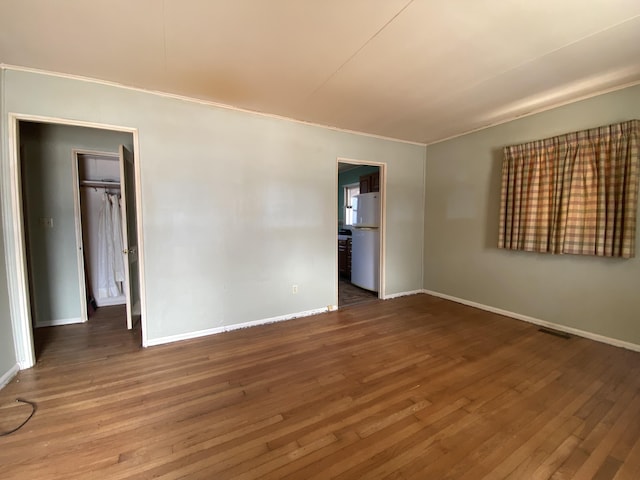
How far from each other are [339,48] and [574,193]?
2853 mm

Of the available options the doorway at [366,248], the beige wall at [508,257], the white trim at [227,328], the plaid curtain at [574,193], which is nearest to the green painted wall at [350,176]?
the doorway at [366,248]

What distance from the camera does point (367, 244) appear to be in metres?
4.68

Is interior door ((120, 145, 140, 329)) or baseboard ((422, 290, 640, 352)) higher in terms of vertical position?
interior door ((120, 145, 140, 329))

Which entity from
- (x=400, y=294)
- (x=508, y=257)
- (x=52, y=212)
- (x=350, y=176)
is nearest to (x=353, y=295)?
(x=400, y=294)

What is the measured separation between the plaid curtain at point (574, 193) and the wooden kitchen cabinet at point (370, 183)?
2.25 m

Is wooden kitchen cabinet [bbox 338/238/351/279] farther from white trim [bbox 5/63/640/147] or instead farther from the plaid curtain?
the plaid curtain

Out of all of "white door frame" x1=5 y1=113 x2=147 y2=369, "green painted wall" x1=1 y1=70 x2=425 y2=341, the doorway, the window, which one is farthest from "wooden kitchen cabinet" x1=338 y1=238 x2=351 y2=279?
"white door frame" x1=5 y1=113 x2=147 y2=369

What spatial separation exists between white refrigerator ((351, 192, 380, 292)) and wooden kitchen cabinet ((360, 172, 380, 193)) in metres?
0.62

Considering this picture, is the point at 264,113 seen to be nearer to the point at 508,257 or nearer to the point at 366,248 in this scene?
the point at 366,248

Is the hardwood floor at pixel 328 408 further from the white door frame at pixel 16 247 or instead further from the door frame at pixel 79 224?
the door frame at pixel 79 224

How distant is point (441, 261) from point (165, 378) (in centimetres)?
401

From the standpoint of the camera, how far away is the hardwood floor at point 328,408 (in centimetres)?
137

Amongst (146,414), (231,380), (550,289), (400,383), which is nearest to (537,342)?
(550,289)

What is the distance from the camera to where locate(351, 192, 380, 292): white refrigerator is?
14.7 ft
